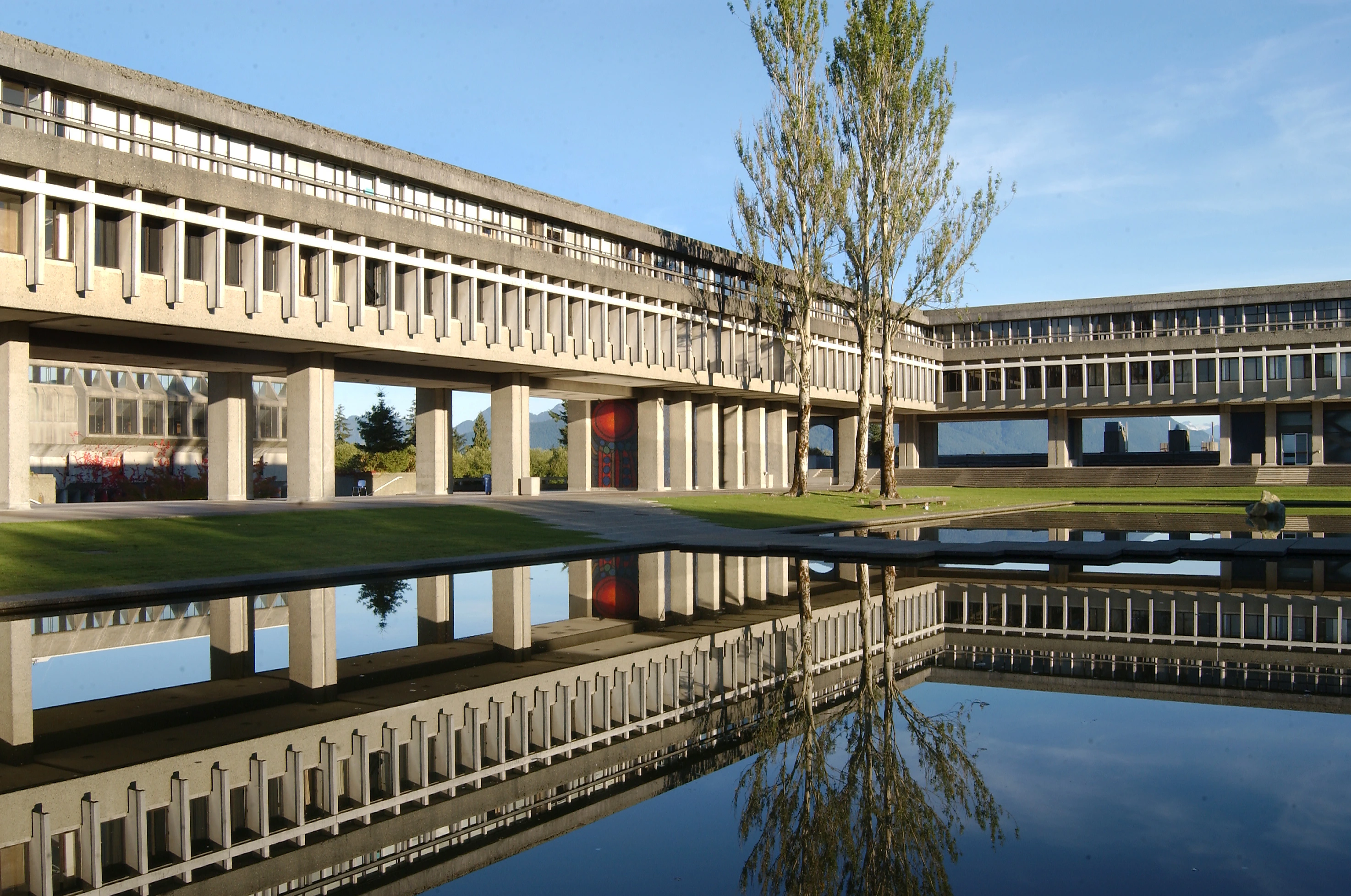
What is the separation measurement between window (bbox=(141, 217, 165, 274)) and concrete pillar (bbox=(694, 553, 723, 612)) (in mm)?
17444

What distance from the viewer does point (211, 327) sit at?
2933 cm

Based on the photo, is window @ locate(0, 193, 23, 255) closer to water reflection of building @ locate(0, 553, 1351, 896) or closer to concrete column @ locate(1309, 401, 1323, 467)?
water reflection of building @ locate(0, 553, 1351, 896)

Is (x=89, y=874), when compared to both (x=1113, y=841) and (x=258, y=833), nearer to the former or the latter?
(x=258, y=833)

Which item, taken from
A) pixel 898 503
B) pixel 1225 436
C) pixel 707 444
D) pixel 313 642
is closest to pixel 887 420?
pixel 898 503

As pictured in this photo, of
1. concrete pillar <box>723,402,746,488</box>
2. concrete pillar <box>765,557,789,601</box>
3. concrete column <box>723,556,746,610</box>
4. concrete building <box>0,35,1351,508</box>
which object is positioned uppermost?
concrete building <box>0,35,1351,508</box>

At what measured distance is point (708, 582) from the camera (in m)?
16.7

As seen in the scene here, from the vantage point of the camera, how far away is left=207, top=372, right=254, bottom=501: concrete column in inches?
1382

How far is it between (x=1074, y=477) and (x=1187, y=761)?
5706cm

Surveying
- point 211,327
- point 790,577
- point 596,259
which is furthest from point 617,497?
point 790,577

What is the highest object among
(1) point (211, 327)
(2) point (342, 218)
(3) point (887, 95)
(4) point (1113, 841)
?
(3) point (887, 95)

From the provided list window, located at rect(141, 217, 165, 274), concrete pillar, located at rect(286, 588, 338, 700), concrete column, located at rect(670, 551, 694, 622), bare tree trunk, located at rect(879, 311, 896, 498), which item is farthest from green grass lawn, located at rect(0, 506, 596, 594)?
bare tree trunk, located at rect(879, 311, 896, 498)

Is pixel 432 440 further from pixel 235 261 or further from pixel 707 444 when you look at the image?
pixel 707 444

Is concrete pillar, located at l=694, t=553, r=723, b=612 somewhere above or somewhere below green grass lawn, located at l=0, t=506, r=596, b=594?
below

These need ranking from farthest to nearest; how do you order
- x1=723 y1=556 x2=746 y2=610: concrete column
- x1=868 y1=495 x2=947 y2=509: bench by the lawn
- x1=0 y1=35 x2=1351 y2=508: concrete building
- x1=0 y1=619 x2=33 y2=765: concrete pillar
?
x1=868 y1=495 x2=947 y2=509: bench by the lawn < x1=0 y1=35 x2=1351 y2=508: concrete building < x1=723 y1=556 x2=746 y2=610: concrete column < x1=0 y1=619 x2=33 y2=765: concrete pillar
